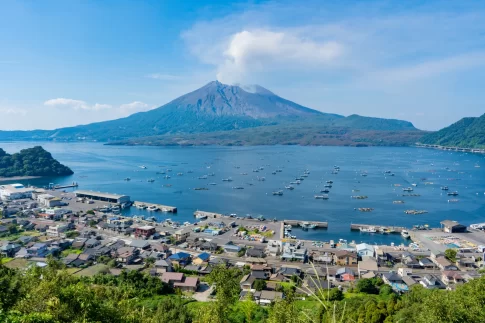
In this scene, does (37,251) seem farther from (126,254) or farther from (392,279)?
(392,279)

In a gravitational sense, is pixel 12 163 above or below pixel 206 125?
below

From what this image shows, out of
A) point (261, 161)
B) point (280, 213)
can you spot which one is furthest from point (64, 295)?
point (261, 161)

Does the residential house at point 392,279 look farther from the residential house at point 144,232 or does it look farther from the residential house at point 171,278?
the residential house at point 144,232

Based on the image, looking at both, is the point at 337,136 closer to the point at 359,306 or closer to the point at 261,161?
the point at 261,161

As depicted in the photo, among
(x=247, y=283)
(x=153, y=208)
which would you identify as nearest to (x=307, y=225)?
(x=247, y=283)

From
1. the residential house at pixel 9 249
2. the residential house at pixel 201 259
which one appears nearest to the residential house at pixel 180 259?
the residential house at pixel 201 259

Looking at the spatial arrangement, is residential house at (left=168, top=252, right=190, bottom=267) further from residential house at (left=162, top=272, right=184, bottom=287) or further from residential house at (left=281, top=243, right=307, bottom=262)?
residential house at (left=281, top=243, right=307, bottom=262)
